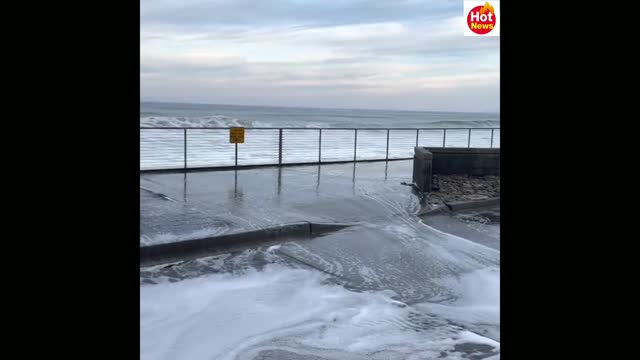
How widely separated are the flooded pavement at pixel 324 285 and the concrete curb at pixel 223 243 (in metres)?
0.18

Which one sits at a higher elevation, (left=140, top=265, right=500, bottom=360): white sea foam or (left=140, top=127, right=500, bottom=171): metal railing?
(left=140, top=127, right=500, bottom=171): metal railing

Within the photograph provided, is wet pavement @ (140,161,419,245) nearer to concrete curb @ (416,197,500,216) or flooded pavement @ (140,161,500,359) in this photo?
flooded pavement @ (140,161,500,359)

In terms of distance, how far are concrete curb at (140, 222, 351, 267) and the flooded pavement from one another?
0.60 ft

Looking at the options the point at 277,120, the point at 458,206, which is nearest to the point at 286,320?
the point at 458,206

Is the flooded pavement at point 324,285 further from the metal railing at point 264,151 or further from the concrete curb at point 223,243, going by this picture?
→ the metal railing at point 264,151

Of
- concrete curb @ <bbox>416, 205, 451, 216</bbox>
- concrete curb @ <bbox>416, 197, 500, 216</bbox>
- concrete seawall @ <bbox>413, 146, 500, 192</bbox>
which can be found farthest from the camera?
concrete seawall @ <bbox>413, 146, 500, 192</bbox>

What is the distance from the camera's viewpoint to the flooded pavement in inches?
180

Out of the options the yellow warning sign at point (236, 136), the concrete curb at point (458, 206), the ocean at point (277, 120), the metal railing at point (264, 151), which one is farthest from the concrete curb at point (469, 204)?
the ocean at point (277, 120)

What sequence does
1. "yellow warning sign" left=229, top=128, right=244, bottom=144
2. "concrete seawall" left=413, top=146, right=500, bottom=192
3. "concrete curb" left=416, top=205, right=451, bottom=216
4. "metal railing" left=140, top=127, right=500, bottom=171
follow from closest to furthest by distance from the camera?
"concrete curb" left=416, top=205, right=451, bottom=216 < "concrete seawall" left=413, top=146, right=500, bottom=192 < "yellow warning sign" left=229, top=128, right=244, bottom=144 < "metal railing" left=140, top=127, right=500, bottom=171

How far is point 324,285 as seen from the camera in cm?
602

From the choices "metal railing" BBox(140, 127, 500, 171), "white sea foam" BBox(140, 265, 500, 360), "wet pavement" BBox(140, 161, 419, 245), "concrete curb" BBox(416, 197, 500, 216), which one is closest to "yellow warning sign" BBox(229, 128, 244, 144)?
"wet pavement" BBox(140, 161, 419, 245)
